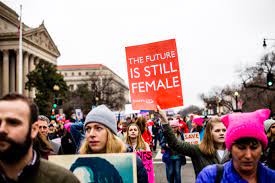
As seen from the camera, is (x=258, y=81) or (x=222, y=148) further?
(x=258, y=81)

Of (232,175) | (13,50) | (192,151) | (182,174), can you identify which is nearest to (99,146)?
(192,151)

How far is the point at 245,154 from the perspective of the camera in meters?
2.24

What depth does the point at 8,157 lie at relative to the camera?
1.81m

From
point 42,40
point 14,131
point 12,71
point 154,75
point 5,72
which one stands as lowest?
point 14,131

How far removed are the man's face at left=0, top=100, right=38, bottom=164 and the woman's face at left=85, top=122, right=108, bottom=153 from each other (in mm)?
1294

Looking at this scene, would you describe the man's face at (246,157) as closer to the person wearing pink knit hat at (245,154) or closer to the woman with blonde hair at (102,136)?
the person wearing pink knit hat at (245,154)

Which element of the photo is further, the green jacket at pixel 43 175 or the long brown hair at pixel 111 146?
the long brown hair at pixel 111 146

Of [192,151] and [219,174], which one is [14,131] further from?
[192,151]

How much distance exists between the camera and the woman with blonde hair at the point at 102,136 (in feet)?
10.5

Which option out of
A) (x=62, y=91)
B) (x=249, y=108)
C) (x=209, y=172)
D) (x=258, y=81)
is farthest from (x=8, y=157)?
(x=249, y=108)

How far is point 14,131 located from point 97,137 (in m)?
1.45

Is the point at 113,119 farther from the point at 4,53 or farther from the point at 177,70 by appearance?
the point at 4,53

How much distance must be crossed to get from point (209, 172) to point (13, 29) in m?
70.1

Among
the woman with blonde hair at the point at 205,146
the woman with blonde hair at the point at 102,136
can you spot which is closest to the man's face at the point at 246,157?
the woman with blonde hair at the point at 102,136
